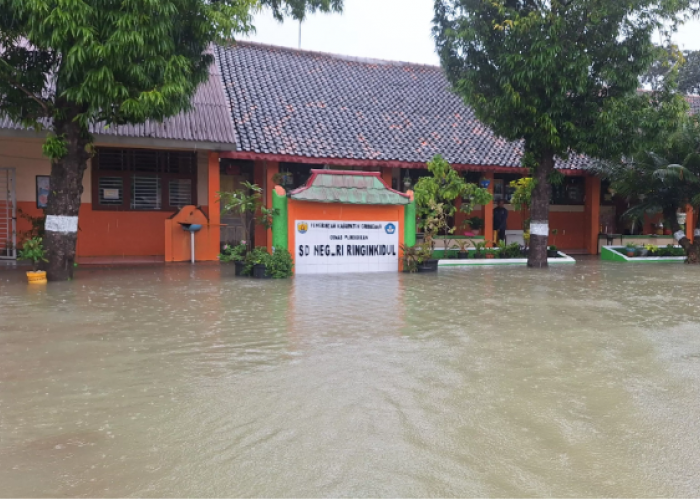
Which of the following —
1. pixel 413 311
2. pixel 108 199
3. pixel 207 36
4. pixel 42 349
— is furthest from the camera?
pixel 108 199

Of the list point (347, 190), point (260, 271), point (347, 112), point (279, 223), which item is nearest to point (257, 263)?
point (260, 271)

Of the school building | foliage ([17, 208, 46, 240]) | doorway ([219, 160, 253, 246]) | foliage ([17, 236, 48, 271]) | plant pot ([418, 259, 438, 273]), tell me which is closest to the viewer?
foliage ([17, 236, 48, 271])

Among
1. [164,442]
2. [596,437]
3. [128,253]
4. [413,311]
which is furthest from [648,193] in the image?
[164,442]

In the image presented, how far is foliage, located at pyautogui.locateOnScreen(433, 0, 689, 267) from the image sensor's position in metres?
12.5

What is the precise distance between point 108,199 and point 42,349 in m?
10.7

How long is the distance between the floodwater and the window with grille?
7.82m

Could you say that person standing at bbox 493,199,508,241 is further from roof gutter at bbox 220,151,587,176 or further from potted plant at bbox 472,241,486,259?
potted plant at bbox 472,241,486,259

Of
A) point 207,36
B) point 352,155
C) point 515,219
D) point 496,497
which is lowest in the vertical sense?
point 496,497

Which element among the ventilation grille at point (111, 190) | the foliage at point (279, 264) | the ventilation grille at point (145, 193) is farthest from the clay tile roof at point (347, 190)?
the ventilation grille at point (111, 190)

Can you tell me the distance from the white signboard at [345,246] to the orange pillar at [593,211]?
30.8 ft

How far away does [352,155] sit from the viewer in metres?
15.4

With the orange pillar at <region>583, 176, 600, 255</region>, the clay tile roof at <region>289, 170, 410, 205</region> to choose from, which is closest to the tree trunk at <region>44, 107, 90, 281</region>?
the clay tile roof at <region>289, 170, 410, 205</region>

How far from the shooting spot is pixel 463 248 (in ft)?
52.1

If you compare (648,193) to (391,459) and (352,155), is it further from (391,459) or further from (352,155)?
(391,459)
